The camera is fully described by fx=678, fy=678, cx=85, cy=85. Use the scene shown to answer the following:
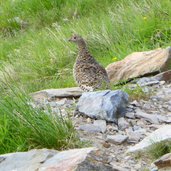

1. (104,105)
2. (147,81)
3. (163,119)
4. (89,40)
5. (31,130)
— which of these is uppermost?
(31,130)

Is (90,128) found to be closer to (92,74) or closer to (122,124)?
(122,124)

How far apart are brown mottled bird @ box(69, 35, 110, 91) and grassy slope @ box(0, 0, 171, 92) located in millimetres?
1636

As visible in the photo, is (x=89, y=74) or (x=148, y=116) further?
(x=89, y=74)

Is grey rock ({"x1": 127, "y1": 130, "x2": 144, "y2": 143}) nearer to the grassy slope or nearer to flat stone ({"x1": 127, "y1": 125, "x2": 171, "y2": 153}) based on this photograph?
flat stone ({"x1": 127, "y1": 125, "x2": 171, "y2": 153})

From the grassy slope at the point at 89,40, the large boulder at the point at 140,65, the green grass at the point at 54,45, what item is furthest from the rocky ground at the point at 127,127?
the grassy slope at the point at 89,40

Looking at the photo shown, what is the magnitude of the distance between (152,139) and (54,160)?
3.17 feet

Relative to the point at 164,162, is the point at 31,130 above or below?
above

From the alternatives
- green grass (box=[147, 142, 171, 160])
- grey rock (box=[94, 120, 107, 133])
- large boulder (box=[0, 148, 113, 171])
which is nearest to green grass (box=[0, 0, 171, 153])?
large boulder (box=[0, 148, 113, 171])

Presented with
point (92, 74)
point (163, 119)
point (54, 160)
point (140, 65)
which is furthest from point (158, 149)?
point (140, 65)

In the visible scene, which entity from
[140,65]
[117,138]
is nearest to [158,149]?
[117,138]

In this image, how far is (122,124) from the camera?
275 inches

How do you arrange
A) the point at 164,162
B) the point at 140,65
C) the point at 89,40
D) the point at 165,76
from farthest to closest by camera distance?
1. the point at 89,40
2. the point at 140,65
3. the point at 165,76
4. the point at 164,162

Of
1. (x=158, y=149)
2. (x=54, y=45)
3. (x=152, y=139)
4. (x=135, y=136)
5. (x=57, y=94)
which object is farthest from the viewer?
(x=54, y=45)

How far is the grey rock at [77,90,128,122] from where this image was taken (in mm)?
7074
